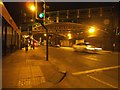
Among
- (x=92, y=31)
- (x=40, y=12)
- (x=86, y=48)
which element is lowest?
(x=86, y=48)

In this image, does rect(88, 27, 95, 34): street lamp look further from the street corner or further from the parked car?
the street corner

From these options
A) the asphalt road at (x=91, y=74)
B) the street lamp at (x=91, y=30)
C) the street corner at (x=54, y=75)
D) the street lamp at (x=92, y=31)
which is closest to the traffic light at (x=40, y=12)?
the asphalt road at (x=91, y=74)

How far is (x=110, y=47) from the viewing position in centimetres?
4622

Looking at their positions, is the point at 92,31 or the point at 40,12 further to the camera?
the point at 92,31

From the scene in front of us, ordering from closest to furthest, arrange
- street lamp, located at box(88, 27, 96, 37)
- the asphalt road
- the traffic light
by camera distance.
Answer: the asphalt road
the traffic light
street lamp, located at box(88, 27, 96, 37)

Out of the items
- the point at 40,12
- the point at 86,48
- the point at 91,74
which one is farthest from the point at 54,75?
the point at 86,48

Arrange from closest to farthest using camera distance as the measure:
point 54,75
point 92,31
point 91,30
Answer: point 54,75 → point 92,31 → point 91,30

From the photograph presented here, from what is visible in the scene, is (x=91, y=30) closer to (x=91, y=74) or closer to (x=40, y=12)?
(x=40, y=12)

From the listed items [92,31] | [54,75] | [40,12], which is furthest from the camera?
[92,31]

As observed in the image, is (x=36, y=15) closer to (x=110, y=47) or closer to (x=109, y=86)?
(x=109, y=86)

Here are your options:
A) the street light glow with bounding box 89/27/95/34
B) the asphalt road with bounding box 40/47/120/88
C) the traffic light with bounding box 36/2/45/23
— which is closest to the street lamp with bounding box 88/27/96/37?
the street light glow with bounding box 89/27/95/34

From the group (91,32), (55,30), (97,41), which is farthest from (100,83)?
(55,30)

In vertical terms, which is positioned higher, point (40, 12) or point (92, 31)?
point (92, 31)

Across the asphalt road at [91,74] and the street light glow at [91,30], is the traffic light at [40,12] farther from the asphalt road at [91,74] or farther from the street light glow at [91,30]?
the street light glow at [91,30]
